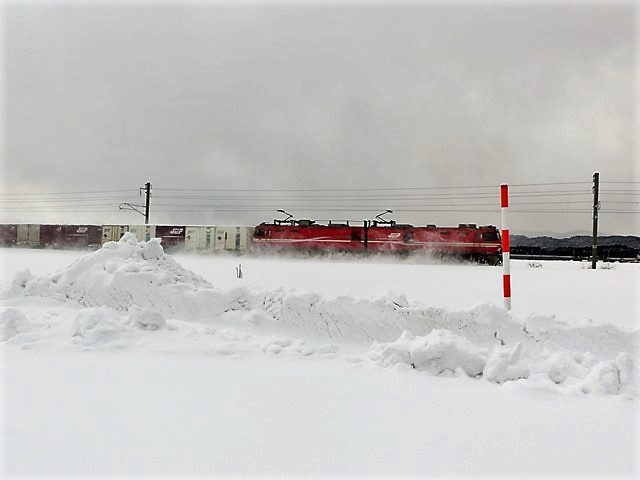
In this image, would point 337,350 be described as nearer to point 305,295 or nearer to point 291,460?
point 305,295

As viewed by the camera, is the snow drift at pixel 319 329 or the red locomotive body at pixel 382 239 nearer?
the snow drift at pixel 319 329

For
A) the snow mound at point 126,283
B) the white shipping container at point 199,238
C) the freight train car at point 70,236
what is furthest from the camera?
the freight train car at point 70,236

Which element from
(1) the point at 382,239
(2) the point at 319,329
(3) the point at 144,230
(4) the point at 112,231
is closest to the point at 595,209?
(1) the point at 382,239

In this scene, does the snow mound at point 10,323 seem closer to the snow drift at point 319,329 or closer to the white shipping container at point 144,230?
the snow drift at point 319,329

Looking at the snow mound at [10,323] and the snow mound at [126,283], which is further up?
the snow mound at [126,283]

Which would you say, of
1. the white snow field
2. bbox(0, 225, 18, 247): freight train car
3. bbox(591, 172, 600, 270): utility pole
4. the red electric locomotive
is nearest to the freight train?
the red electric locomotive

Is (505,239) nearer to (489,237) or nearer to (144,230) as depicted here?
(489,237)

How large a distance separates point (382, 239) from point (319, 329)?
77.7ft

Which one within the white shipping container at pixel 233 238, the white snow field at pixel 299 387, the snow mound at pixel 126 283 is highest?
the white shipping container at pixel 233 238

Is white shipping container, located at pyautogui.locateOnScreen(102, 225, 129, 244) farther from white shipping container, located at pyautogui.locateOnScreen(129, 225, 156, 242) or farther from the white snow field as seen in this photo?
the white snow field

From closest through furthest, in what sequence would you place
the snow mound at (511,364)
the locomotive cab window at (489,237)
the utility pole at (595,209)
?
the snow mound at (511,364) → the utility pole at (595,209) → the locomotive cab window at (489,237)

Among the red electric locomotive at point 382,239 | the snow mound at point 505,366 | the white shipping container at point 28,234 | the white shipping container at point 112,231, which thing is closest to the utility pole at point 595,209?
the red electric locomotive at point 382,239

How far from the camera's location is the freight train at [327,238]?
2608cm

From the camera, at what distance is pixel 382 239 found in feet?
89.3
